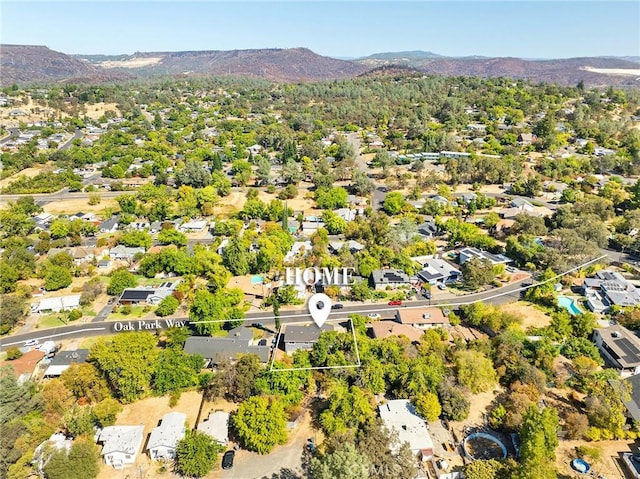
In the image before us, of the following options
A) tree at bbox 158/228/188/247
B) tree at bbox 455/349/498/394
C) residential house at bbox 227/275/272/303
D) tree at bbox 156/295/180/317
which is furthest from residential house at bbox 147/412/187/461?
tree at bbox 158/228/188/247

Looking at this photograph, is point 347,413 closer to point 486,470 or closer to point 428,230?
point 486,470

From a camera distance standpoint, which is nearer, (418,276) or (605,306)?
(605,306)

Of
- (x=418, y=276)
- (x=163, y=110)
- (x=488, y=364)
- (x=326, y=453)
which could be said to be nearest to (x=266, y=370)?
(x=326, y=453)

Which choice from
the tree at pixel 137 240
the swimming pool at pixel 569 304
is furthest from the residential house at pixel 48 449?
the swimming pool at pixel 569 304

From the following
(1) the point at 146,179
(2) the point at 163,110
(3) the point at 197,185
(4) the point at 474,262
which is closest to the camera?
(4) the point at 474,262

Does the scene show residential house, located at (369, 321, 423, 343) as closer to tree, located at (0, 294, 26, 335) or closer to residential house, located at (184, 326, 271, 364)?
residential house, located at (184, 326, 271, 364)

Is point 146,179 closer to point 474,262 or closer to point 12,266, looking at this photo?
point 12,266
